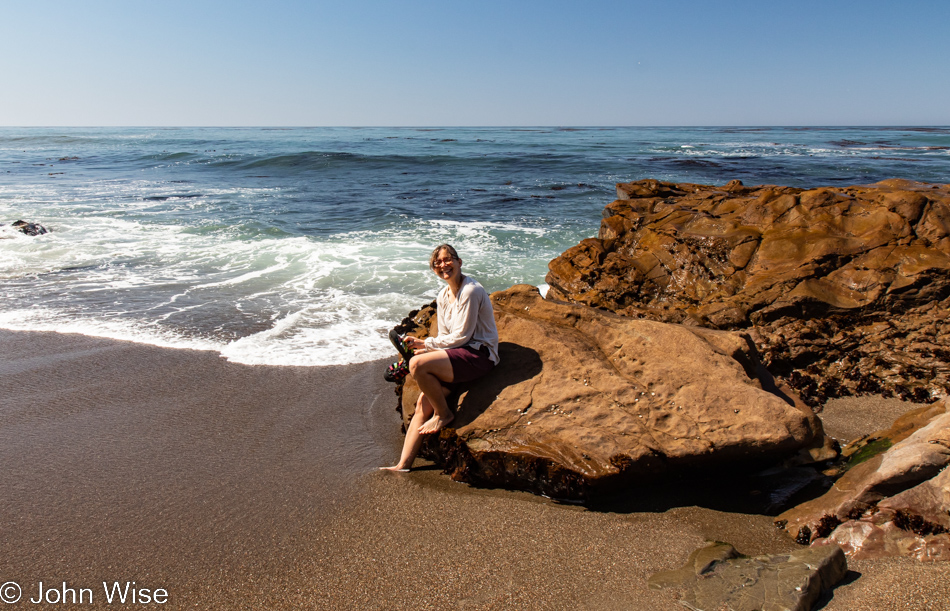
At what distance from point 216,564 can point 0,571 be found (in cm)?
117

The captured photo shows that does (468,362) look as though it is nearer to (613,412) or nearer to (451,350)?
(451,350)

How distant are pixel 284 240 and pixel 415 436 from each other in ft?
34.5

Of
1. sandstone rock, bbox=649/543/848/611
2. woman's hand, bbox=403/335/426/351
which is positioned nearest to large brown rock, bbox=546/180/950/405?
sandstone rock, bbox=649/543/848/611

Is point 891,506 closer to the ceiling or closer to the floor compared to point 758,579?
closer to the ceiling

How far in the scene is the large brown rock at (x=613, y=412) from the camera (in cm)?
371

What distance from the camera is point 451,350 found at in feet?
13.9

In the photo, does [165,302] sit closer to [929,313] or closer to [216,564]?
[216,564]

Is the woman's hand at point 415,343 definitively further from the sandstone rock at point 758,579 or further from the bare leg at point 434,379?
the sandstone rock at point 758,579

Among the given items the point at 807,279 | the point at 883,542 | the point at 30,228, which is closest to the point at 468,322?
the point at 883,542

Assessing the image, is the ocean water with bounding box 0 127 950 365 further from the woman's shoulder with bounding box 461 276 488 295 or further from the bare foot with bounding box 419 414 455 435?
the woman's shoulder with bounding box 461 276 488 295

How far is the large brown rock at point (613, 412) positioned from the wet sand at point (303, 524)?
25 centimetres

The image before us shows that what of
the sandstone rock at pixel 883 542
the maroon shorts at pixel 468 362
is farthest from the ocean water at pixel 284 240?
the sandstone rock at pixel 883 542

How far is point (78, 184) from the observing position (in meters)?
25.0

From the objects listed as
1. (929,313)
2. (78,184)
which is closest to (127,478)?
(929,313)
